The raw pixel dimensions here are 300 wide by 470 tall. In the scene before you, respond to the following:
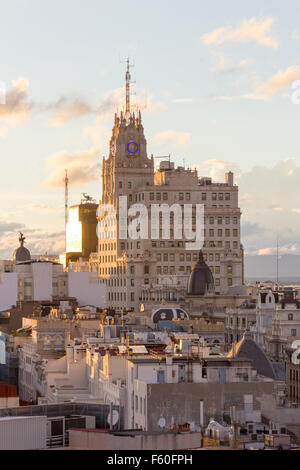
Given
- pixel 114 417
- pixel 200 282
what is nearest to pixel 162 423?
pixel 114 417

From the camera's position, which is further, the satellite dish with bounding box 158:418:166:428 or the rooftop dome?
the rooftop dome

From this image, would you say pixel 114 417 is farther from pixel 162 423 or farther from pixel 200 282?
pixel 200 282

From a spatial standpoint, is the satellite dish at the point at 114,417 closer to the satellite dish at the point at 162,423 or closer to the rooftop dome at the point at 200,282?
the satellite dish at the point at 162,423

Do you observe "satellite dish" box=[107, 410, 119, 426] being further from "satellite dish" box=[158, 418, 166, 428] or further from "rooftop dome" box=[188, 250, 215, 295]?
"rooftop dome" box=[188, 250, 215, 295]

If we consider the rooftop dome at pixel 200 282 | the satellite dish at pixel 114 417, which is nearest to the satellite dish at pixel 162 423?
the satellite dish at pixel 114 417

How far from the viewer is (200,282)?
18338 centimetres

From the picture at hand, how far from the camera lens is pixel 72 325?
140m

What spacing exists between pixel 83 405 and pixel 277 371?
100 feet

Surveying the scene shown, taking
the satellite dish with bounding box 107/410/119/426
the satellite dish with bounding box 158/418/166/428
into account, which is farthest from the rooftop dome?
the satellite dish with bounding box 158/418/166/428

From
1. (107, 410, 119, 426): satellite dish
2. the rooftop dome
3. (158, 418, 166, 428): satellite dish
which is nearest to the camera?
(158, 418, 166, 428): satellite dish

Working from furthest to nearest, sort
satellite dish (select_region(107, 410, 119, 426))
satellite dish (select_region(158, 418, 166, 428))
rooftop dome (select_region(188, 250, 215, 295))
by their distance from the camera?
rooftop dome (select_region(188, 250, 215, 295)) → satellite dish (select_region(107, 410, 119, 426)) → satellite dish (select_region(158, 418, 166, 428))

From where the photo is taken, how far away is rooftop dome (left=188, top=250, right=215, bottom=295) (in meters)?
182

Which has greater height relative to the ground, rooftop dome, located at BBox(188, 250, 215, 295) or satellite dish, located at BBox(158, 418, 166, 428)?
rooftop dome, located at BBox(188, 250, 215, 295)
